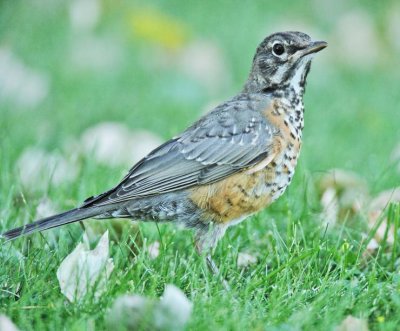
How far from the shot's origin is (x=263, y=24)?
9484 millimetres

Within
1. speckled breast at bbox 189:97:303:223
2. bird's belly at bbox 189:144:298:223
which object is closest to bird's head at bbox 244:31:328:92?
speckled breast at bbox 189:97:303:223

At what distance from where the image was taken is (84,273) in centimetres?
338

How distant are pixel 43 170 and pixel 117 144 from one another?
36.8 inches

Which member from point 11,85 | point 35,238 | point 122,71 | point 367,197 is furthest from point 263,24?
point 35,238

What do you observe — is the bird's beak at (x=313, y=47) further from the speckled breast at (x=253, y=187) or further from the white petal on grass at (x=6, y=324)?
the white petal on grass at (x=6, y=324)

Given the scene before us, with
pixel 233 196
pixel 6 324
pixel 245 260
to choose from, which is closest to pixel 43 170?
pixel 233 196

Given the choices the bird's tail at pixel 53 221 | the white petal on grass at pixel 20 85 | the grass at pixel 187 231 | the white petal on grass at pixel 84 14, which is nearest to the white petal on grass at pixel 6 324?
the grass at pixel 187 231

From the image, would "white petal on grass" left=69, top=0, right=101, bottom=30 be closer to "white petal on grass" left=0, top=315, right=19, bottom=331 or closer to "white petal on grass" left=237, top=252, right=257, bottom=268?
"white petal on grass" left=237, top=252, right=257, bottom=268

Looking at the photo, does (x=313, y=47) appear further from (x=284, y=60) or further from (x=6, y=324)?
(x=6, y=324)

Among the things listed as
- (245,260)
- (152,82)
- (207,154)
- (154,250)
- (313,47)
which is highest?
(152,82)

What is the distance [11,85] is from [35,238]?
125 inches

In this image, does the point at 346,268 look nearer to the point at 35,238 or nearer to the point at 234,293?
the point at 234,293

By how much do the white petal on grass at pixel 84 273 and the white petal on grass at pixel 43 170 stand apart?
1.31 metres

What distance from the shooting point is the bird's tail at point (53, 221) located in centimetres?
374
